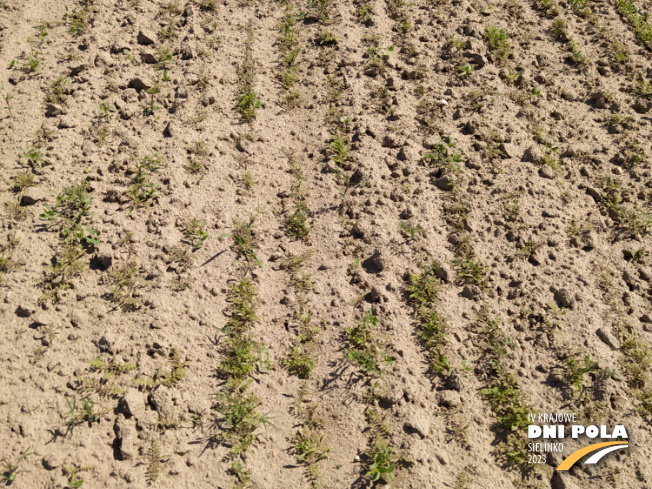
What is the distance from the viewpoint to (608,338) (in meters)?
3.57

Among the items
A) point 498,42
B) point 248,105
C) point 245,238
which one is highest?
point 498,42

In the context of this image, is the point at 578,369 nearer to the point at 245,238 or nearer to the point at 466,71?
the point at 245,238

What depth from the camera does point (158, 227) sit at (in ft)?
12.8

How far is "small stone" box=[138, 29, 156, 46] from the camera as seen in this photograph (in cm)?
491

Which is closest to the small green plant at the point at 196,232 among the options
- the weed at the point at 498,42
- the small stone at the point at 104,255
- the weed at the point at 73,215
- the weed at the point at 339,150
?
the small stone at the point at 104,255

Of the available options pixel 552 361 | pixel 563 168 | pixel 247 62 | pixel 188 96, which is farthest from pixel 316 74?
pixel 552 361

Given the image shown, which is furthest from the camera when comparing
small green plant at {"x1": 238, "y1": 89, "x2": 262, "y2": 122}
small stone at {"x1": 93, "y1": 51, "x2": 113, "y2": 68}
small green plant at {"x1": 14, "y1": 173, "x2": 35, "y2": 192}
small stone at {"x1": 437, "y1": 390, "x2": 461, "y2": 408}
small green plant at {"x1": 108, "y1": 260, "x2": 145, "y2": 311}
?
small stone at {"x1": 93, "y1": 51, "x2": 113, "y2": 68}

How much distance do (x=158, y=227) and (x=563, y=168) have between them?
12.4ft

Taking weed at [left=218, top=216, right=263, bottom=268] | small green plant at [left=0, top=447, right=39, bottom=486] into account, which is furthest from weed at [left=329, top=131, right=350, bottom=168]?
small green plant at [left=0, top=447, right=39, bottom=486]

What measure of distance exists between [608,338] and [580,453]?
915 millimetres

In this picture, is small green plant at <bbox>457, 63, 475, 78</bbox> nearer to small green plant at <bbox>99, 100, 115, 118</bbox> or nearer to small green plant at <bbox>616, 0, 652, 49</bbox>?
small green plant at <bbox>616, 0, 652, 49</bbox>

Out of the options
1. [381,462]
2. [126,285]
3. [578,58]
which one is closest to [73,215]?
[126,285]

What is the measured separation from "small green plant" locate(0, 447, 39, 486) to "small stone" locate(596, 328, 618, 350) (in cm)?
409

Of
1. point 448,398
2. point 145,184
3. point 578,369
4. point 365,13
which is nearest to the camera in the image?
point 448,398
